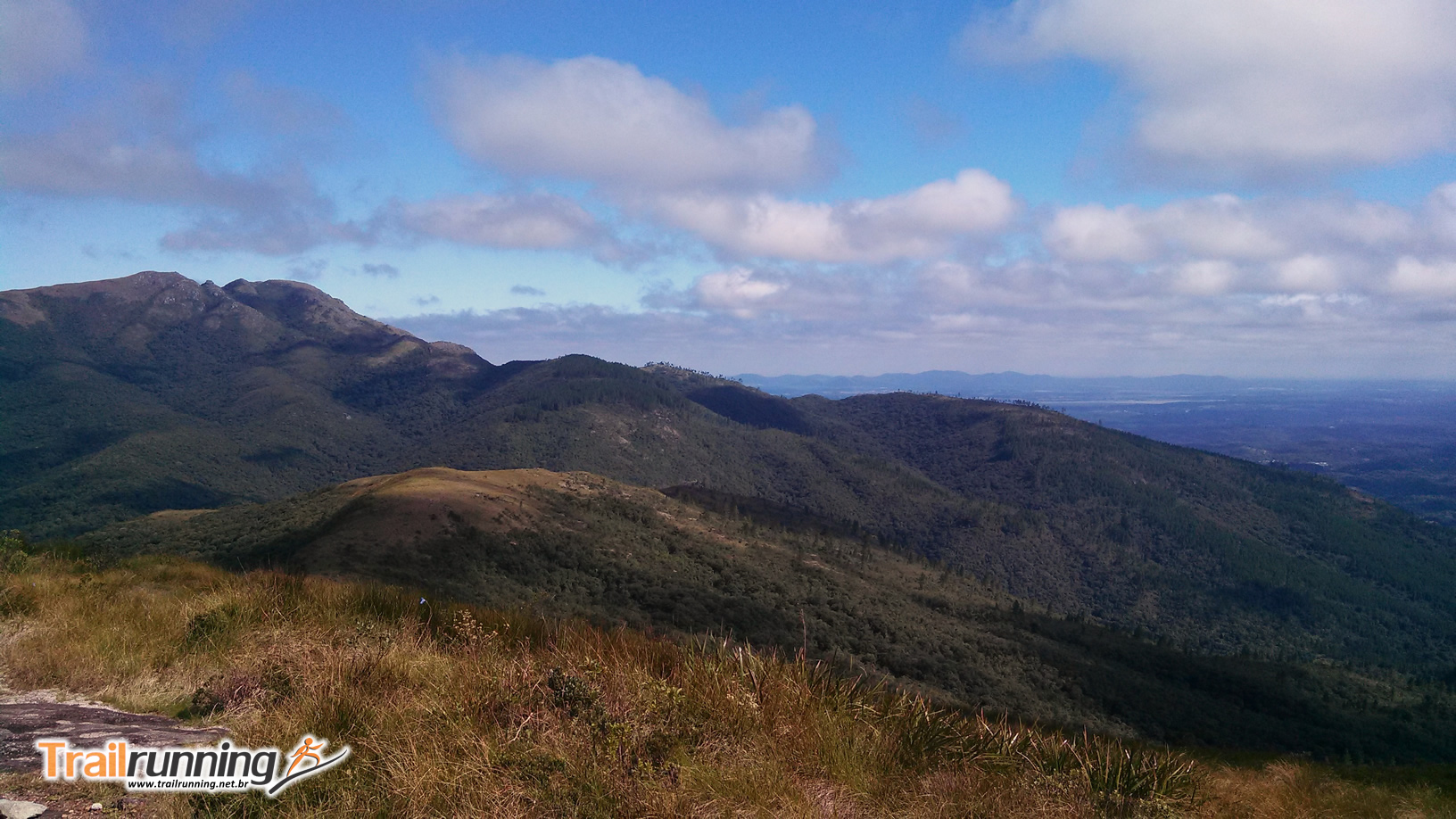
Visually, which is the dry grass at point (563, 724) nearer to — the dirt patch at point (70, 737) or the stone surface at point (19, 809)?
the dirt patch at point (70, 737)

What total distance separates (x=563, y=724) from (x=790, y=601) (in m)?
60.5

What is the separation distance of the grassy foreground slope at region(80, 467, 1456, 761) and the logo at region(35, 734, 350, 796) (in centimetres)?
3571

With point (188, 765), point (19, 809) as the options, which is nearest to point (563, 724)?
point (188, 765)

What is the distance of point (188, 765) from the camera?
157 inches

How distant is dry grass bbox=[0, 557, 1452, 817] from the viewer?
382 cm

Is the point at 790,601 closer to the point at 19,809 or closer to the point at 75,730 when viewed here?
the point at 75,730

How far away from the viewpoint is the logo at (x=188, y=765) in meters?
3.75

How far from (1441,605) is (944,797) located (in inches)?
9342

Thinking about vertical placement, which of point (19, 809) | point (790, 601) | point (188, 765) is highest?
point (19, 809)

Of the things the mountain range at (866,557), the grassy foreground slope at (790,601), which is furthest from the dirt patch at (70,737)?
the grassy foreground slope at (790,601)

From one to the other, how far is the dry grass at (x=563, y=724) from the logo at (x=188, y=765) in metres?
0.15

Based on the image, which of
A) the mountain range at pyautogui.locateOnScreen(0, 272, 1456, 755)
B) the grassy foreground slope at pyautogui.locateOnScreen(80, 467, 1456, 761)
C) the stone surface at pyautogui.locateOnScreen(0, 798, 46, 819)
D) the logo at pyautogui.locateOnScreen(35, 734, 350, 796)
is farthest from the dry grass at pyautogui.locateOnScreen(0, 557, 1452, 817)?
the grassy foreground slope at pyautogui.locateOnScreen(80, 467, 1456, 761)

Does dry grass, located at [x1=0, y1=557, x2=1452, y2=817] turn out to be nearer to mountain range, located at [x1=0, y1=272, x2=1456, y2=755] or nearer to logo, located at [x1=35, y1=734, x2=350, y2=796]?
logo, located at [x1=35, y1=734, x2=350, y2=796]

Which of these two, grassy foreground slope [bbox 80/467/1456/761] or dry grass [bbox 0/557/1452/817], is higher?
dry grass [bbox 0/557/1452/817]
